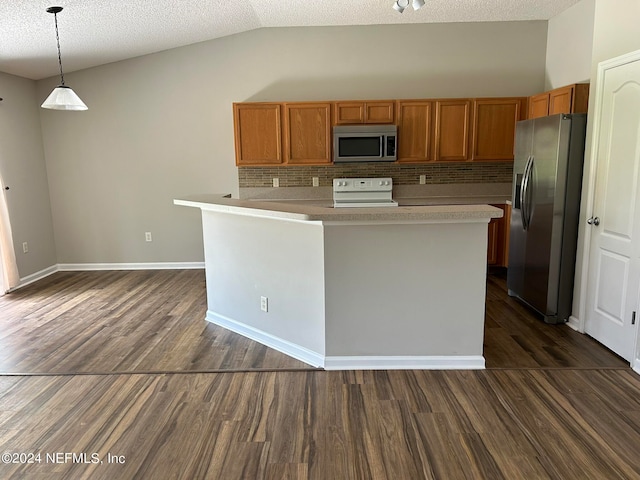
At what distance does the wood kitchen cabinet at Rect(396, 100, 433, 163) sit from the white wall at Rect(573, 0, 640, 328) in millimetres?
1920

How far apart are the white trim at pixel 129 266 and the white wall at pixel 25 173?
207mm

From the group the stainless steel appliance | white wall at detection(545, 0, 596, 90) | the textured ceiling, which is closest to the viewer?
the textured ceiling

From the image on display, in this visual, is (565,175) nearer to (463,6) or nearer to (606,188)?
(606,188)

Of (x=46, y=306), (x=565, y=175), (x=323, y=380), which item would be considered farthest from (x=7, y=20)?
(x=565, y=175)

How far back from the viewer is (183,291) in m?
4.71

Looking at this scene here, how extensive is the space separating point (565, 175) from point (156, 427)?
3.36m

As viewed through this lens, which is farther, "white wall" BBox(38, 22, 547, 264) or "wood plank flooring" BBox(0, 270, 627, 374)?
"white wall" BBox(38, 22, 547, 264)

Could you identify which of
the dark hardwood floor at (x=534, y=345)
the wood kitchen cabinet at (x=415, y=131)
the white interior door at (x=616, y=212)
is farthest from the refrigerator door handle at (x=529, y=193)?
the wood kitchen cabinet at (x=415, y=131)

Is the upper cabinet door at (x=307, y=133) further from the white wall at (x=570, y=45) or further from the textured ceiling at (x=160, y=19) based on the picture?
the white wall at (x=570, y=45)

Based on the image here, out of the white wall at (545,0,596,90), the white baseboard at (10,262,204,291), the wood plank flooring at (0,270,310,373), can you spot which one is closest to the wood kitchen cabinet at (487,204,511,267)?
the white wall at (545,0,596,90)

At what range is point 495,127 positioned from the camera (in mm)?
5016

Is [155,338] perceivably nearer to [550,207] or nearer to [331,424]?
[331,424]

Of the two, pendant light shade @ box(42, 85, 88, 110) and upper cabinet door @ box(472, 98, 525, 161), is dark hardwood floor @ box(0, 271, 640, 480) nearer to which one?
pendant light shade @ box(42, 85, 88, 110)

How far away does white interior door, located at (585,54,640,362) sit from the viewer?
286 centimetres
